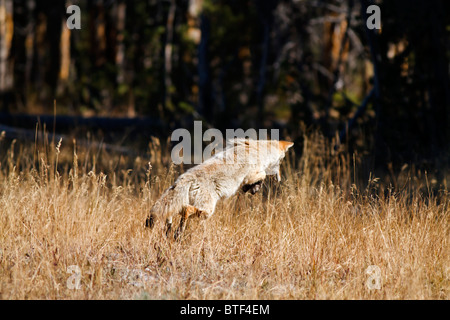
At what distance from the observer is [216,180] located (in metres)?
4.00

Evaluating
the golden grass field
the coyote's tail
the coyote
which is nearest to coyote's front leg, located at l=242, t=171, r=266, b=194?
the coyote

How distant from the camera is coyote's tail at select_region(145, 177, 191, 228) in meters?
3.80

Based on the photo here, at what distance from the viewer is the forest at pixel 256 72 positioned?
24.7ft

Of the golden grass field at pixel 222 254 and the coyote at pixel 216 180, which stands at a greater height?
the coyote at pixel 216 180

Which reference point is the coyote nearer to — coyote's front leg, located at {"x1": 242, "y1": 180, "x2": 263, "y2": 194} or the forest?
coyote's front leg, located at {"x1": 242, "y1": 180, "x2": 263, "y2": 194}

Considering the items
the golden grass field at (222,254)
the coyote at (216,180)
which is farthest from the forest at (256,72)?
the coyote at (216,180)

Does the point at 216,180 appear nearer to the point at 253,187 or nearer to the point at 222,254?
the point at 253,187

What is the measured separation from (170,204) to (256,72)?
11.2 metres

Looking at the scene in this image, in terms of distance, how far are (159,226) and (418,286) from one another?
192 cm

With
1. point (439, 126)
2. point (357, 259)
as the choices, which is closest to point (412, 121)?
point (439, 126)

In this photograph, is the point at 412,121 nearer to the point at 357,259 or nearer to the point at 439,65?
the point at 439,65

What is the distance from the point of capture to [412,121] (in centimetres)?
773

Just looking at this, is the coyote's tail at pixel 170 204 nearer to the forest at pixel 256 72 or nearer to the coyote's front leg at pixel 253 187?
the coyote's front leg at pixel 253 187
